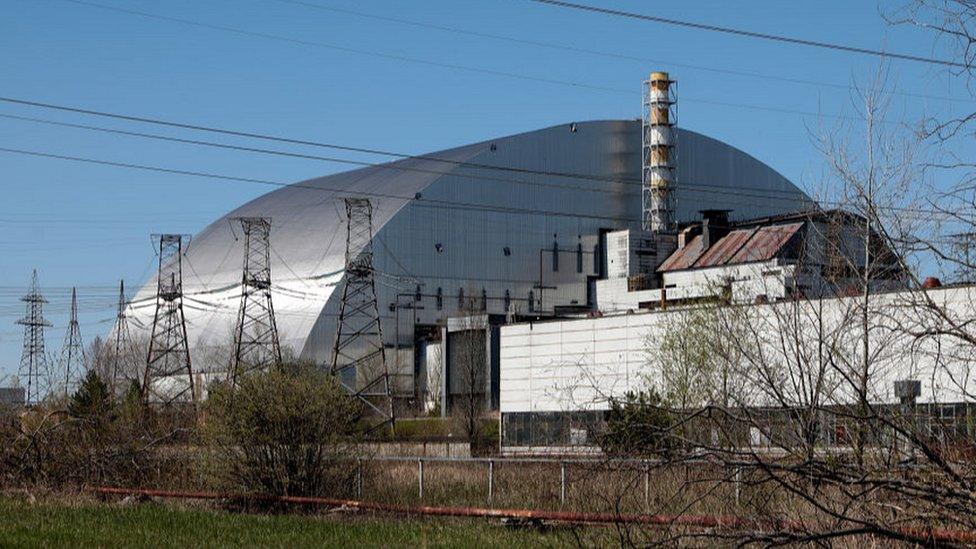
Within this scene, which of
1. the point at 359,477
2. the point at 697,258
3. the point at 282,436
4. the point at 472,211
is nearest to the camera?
the point at 282,436

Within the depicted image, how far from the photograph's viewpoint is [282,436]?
983 inches

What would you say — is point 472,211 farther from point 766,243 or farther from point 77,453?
point 77,453

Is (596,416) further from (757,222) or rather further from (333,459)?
(757,222)

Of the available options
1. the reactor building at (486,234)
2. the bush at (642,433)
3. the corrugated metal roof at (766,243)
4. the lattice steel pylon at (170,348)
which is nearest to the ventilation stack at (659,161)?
the reactor building at (486,234)

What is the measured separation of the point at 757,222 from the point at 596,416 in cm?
2973

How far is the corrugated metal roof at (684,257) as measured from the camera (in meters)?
72.6

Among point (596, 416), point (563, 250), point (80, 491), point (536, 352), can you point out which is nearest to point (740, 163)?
point (563, 250)

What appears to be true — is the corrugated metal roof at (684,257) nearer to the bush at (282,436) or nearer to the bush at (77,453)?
the bush at (77,453)

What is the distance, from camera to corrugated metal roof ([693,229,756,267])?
68562 millimetres

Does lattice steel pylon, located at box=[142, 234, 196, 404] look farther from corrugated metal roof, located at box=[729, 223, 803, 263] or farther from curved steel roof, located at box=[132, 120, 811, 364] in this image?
corrugated metal roof, located at box=[729, 223, 803, 263]

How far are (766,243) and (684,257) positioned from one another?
23.8 ft

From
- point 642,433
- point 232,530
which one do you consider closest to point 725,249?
point 232,530

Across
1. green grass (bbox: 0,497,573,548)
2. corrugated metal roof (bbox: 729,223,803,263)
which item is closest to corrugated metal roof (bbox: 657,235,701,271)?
corrugated metal roof (bbox: 729,223,803,263)

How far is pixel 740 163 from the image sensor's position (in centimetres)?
9131
